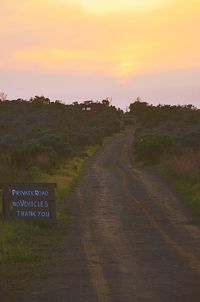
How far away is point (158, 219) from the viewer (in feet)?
58.4

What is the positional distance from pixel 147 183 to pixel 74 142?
36795 mm

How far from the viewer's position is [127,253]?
12.2m

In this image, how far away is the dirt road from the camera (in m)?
8.88

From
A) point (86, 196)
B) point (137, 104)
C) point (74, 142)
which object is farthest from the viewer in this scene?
point (137, 104)

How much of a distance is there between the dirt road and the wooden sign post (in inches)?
31.8

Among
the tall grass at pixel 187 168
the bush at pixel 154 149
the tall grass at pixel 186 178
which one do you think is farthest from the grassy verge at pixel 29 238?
the bush at pixel 154 149

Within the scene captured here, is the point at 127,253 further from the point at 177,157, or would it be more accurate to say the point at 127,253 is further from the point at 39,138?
the point at 39,138

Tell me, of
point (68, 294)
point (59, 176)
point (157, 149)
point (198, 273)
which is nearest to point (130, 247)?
point (198, 273)

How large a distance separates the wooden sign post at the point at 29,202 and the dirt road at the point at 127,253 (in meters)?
0.81

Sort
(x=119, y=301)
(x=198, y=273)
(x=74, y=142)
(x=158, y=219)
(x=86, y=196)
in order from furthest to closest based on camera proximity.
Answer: (x=74, y=142) < (x=86, y=196) < (x=158, y=219) < (x=198, y=273) < (x=119, y=301)

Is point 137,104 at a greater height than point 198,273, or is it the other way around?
point 137,104

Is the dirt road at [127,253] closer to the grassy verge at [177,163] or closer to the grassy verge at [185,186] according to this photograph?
the grassy verge at [185,186]

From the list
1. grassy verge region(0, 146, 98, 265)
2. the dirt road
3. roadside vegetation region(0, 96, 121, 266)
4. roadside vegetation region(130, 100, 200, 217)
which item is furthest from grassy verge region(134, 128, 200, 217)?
grassy verge region(0, 146, 98, 265)

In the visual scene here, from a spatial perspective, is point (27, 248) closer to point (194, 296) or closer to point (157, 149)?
point (194, 296)
